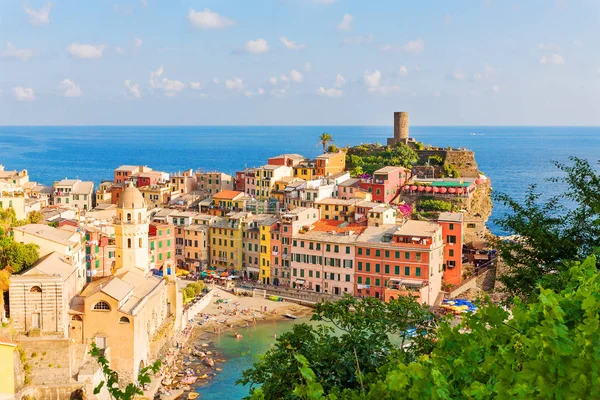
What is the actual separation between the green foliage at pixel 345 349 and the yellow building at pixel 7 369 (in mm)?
11829

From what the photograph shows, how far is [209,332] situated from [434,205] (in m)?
25.6

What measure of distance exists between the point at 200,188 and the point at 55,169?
264ft

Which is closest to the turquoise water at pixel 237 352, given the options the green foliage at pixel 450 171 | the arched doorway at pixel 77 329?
the arched doorway at pixel 77 329

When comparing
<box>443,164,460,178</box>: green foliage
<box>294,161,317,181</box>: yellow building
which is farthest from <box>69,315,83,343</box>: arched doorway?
<box>443,164,460,178</box>: green foliage

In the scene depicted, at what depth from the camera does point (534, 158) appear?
160750mm

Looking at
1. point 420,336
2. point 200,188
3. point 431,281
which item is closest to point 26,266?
point 420,336

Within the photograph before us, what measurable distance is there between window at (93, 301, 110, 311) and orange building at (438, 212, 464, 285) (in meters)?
25.0

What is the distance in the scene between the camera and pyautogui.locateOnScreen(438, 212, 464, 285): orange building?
47.6 metres

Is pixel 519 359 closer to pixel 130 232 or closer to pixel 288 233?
pixel 130 232

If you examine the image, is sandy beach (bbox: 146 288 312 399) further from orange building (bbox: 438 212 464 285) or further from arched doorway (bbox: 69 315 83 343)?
orange building (bbox: 438 212 464 285)

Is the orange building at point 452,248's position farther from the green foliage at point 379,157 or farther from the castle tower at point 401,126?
the castle tower at point 401,126

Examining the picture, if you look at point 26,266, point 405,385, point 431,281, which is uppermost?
point 405,385

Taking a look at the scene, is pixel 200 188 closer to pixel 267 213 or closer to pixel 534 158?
pixel 267 213

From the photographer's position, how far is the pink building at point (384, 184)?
196 feet
